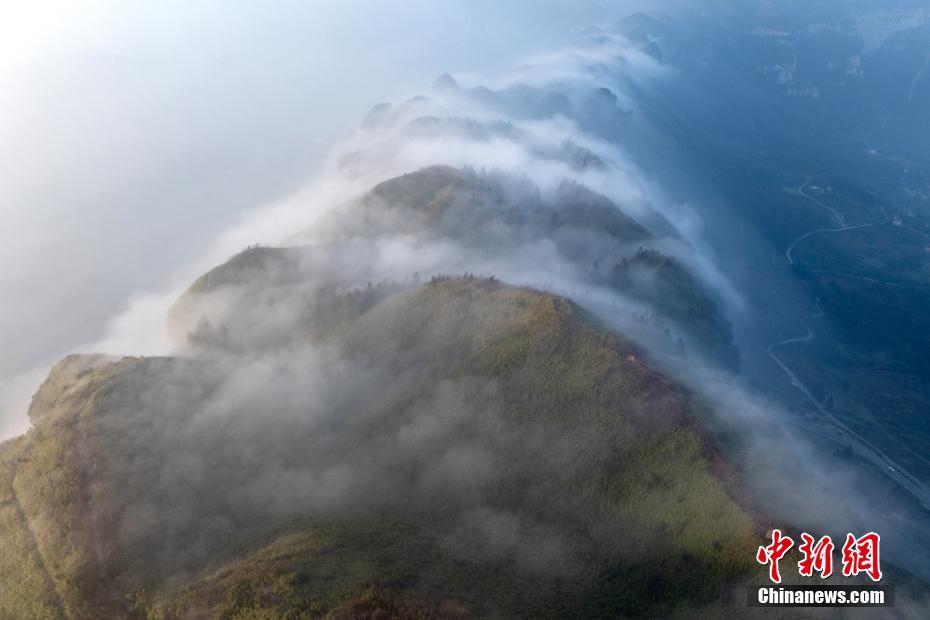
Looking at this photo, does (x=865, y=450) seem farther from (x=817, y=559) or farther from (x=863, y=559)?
(x=817, y=559)

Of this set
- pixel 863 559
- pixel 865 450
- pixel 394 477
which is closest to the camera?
pixel 863 559

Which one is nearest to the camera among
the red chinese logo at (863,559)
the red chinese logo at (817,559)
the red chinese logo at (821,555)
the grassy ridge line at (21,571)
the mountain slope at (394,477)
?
the red chinese logo at (817,559)

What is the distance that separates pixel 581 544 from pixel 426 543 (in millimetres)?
13529

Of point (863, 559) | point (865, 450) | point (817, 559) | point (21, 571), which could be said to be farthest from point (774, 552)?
point (865, 450)

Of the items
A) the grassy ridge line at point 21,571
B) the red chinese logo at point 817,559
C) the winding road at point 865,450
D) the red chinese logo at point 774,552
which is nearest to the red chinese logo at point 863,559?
the red chinese logo at point 817,559

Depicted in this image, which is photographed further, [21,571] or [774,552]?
[21,571]

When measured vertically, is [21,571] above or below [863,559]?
below

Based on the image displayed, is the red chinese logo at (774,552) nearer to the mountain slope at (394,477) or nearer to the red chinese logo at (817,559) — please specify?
the mountain slope at (394,477)

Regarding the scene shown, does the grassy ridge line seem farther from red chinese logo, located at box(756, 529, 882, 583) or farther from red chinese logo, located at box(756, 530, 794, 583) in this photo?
red chinese logo, located at box(756, 529, 882, 583)

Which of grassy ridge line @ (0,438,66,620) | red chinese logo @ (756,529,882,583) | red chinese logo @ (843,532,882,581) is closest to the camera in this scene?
red chinese logo @ (756,529,882,583)

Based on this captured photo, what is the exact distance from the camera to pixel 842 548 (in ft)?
189

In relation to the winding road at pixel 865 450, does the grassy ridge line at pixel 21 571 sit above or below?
below

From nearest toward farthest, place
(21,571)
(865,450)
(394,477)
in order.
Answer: (21,571) → (394,477) → (865,450)

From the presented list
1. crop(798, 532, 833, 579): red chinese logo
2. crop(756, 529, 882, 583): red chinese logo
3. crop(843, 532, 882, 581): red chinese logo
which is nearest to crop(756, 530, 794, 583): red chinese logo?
crop(756, 529, 882, 583): red chinese logo
